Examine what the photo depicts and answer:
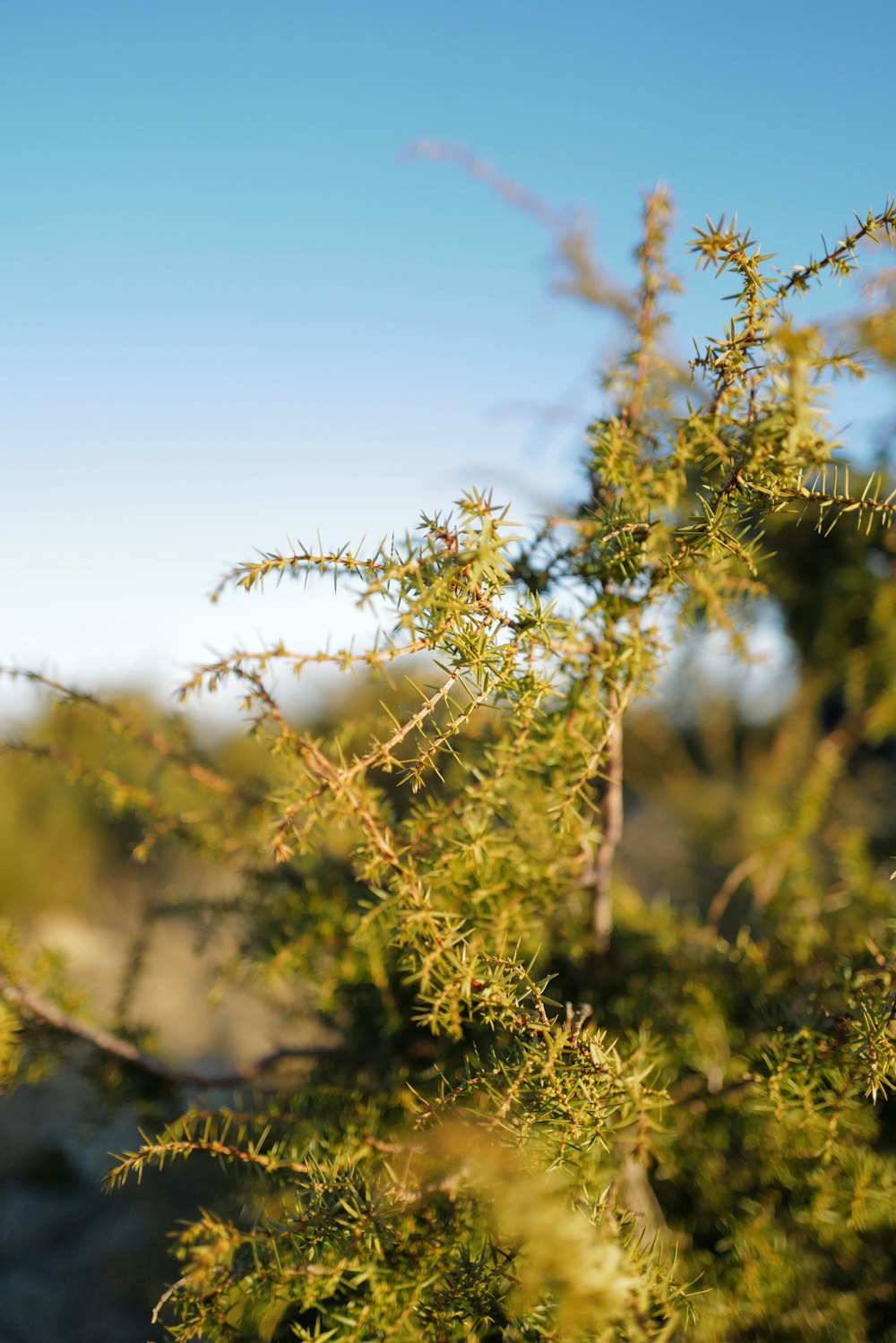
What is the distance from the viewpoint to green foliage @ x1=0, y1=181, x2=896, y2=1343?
0.50 m

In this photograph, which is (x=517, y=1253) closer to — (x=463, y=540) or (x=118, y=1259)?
(x=463, y=540)

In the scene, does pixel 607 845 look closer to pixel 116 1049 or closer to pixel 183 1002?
pixel 116 1049

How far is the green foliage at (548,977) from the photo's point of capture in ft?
1.63

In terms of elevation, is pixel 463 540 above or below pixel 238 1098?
above

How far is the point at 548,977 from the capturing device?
552 mm

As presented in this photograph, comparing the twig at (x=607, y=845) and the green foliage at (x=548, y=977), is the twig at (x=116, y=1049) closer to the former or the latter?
the green foliage at (x=548, y=977)

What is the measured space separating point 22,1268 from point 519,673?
1.13 m

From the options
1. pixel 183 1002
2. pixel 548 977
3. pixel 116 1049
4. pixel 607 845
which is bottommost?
pixel 183 1002

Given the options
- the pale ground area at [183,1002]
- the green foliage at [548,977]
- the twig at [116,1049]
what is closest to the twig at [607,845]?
the green foliage at [548,977]

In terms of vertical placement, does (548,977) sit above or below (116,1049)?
above

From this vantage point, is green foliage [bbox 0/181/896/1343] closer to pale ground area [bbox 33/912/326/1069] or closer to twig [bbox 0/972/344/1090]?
twig [bbox 0/972/344/1090]

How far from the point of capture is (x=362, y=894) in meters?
0.86

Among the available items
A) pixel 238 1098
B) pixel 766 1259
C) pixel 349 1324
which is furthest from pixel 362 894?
pixel 766 1259

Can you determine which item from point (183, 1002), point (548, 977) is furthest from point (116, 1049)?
point (183, 1002)
